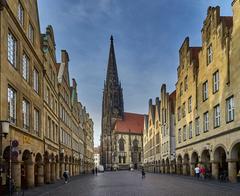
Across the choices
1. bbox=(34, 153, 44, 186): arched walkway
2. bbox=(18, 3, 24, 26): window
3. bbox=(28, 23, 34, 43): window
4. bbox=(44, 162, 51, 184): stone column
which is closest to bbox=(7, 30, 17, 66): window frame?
bbox=(18, 3, 24, 26): window

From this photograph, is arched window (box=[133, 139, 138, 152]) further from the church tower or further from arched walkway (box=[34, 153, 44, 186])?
arched walkway (box=[34, 153, 44, 186])

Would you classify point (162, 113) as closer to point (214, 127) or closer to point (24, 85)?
point (214, 127)

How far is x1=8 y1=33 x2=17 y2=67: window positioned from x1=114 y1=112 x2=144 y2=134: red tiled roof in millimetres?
122121

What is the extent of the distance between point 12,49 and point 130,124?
428ft

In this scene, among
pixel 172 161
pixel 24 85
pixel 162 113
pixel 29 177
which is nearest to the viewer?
pixel 24 85

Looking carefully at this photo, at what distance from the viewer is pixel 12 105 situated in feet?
78.8

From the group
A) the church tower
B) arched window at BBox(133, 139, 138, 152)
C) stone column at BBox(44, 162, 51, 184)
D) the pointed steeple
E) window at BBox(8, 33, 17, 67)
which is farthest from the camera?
the pointed steeple

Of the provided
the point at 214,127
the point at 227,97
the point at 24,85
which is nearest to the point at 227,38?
the point at 227,97

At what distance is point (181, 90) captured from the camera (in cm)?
5647

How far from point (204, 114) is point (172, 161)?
24525 millimetres

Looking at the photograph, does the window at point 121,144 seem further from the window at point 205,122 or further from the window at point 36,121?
the window at point 36,121

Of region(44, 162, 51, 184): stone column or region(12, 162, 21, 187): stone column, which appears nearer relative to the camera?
region(12, 162, 21, 187): stone column

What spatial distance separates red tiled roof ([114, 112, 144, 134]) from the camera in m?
149

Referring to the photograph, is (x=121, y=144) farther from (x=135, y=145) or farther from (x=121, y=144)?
(x=135, y=145)
